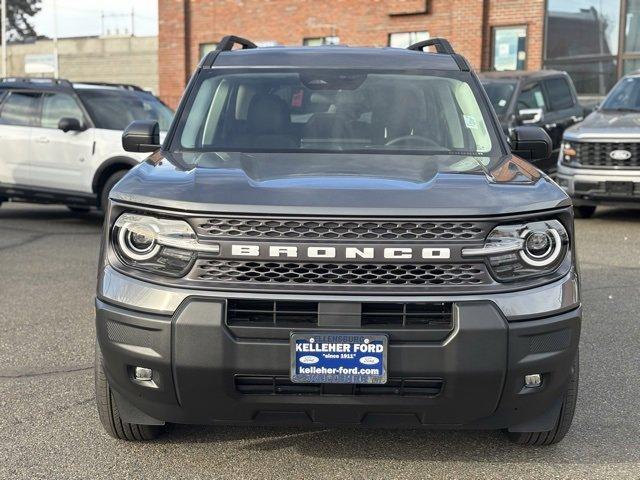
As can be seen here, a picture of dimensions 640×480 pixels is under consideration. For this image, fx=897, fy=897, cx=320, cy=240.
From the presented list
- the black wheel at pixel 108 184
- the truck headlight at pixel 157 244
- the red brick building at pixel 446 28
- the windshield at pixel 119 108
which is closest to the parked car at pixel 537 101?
the windshield at pixel 119 108

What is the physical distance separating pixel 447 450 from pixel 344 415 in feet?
2.58

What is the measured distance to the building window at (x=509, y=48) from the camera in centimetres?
2155

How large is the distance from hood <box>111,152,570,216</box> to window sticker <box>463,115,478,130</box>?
0.63 m

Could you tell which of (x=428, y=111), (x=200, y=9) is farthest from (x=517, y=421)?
(x=200, y=9)

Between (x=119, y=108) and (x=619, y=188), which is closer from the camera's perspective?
(x=619, y=188)

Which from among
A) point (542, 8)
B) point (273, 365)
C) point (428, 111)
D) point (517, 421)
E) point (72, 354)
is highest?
point (542, 8)

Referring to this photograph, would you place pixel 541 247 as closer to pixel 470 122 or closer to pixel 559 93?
pixel 470 122

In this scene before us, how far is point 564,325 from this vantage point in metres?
3.43

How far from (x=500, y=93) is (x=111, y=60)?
1153 inches

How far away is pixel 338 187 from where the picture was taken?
3.51m

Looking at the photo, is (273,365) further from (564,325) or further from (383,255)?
(564,325)

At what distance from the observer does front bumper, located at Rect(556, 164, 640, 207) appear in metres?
10.6

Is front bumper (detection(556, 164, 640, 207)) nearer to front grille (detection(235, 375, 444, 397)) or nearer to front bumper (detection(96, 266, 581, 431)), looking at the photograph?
front bumper (detection(96, 266, 581, 431))

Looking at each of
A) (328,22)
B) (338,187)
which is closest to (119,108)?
(338,187)
